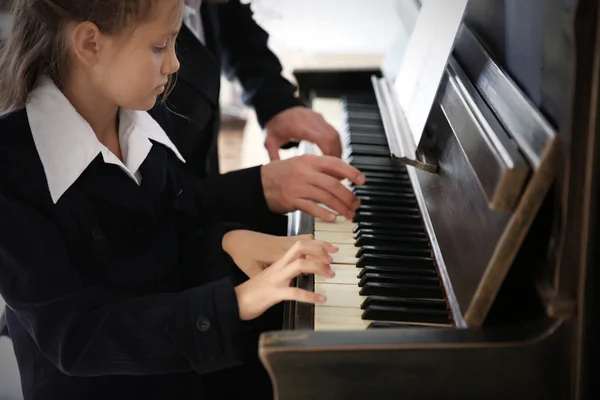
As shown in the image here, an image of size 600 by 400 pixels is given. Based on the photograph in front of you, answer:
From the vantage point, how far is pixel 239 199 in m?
1.58

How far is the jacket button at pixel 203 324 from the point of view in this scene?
1.05 metres

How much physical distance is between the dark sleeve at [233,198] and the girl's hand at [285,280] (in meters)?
0.53

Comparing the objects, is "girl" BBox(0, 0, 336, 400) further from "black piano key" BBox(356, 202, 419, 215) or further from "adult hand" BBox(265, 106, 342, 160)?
"adult hand" BBox(265, 106, 342, 160)

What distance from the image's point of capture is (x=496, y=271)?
0.84 metres

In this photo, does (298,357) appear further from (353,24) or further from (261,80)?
(353,24)

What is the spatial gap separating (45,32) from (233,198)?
1.87 ft

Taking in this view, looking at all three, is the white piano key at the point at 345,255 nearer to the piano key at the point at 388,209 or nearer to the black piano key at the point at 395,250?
the black piano key at the point at 395,250

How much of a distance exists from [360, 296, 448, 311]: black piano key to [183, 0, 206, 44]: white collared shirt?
83 centimetres

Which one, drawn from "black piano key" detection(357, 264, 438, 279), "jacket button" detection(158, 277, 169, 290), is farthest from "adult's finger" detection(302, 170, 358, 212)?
"jacket button" detection(158, 277, 169, 290)

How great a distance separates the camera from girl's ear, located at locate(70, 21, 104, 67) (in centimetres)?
107

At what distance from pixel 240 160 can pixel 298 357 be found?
8.73ft

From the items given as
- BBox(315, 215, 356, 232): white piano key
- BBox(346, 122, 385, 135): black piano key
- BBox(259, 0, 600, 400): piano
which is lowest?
BBox(346, 122, 385, 135): black piano key

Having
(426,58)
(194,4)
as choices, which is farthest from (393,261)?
(194,4)

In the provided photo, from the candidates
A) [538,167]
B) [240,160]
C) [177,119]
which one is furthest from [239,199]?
[240,160]
